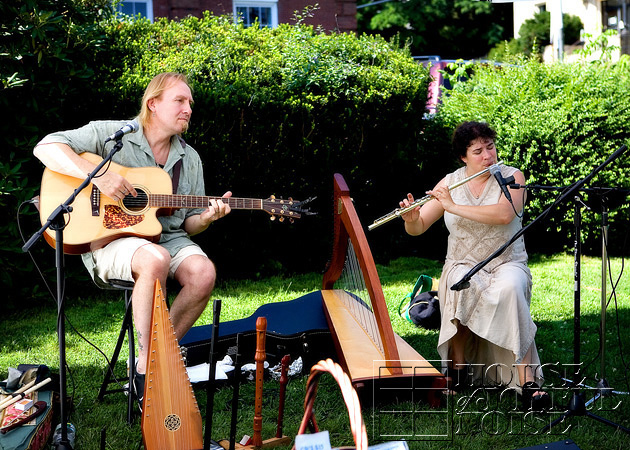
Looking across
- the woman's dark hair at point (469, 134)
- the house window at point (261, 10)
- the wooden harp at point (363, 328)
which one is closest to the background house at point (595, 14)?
the house window at point (261, 10)

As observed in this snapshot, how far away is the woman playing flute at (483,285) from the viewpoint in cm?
370

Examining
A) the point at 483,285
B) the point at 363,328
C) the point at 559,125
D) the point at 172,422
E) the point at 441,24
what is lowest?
the point at 172,422

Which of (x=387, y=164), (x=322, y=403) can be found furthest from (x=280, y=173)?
(x=322, y=403)

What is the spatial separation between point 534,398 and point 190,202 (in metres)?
2.01

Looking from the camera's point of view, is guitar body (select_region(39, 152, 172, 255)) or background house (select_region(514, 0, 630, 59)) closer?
guitar body (select_region(39, 152, 172, 255))

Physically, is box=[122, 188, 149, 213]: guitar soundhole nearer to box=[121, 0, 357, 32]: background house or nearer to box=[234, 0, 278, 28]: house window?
box=[121, 0, 357, 32]: background house

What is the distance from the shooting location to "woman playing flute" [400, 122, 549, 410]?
370 centimetres

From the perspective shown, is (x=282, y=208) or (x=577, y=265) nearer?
(x=577, y=265)

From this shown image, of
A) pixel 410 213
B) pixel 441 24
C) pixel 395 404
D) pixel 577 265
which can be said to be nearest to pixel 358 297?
pixel 410 213

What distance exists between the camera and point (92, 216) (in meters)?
3.56

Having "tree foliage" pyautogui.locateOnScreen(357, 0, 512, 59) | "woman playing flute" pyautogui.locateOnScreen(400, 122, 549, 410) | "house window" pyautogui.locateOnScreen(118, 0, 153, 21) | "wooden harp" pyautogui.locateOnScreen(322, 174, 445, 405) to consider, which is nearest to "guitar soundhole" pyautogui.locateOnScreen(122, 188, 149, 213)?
"wooden harp" pyautogui.locateOnScreen(322, 174, 445, 405)

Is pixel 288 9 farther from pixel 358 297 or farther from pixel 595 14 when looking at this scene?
pixel 595 14

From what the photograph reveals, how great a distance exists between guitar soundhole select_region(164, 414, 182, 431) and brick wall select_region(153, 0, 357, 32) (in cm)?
785

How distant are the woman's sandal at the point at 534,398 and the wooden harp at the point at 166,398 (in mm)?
1637
